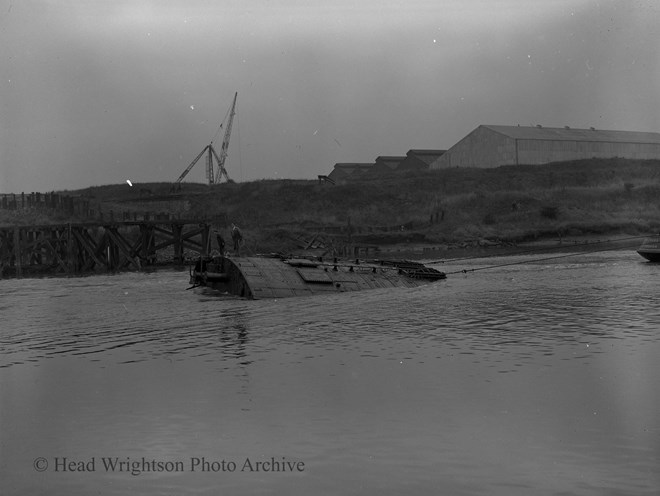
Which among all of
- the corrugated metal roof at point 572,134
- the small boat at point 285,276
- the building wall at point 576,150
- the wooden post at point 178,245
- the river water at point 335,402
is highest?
the corrugated metal roof at point 572,134

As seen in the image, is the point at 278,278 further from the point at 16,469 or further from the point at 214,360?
the point at 16,469

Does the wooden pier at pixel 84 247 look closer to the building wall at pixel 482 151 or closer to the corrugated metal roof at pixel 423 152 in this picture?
the building wall at pixel 482 151

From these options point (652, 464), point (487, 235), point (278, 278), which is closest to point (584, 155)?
point (487, 235)

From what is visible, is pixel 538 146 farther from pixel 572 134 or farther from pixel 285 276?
pixel 285 276

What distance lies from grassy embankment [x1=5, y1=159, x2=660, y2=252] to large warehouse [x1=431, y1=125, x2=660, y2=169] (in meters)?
1.65

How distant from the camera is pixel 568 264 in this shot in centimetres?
5369

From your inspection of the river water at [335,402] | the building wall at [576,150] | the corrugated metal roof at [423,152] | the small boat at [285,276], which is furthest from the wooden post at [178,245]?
the corrugated metal roof at [423,152]

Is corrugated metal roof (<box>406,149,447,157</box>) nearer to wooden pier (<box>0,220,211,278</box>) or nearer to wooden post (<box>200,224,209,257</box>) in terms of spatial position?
wooden post (<box>200,224,209,257</box>)

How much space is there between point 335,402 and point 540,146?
9342 cm

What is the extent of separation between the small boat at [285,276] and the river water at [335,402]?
10.8ft

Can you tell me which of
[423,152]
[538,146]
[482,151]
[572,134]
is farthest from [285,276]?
[423,152]

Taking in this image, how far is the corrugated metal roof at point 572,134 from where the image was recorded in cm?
10356

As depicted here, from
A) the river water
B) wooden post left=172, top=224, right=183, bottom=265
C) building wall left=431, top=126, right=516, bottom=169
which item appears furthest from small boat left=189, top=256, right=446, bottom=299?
building wall left=431, top=126, right=516, bottom=169

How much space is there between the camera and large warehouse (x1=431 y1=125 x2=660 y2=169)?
102188 mm
